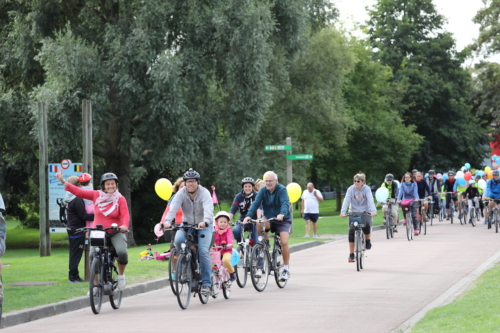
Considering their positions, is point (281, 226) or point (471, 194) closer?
point (281, 226)

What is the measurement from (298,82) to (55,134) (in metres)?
17.4

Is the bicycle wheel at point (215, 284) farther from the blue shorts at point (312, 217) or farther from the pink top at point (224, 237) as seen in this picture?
the blue shorts at point (312, 217)

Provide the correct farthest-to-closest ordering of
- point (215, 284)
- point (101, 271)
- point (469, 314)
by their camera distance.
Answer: point (215, 284)
point (101, 271)
point (469, 314)

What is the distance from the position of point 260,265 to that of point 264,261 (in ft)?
0.53

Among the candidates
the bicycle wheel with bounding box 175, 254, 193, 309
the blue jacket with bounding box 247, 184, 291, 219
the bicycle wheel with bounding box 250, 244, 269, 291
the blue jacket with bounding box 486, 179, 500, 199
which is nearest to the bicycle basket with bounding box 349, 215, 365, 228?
the blue jacket with bounding box 247, 184, 291, 219

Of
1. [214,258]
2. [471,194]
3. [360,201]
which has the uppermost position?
[471,194]

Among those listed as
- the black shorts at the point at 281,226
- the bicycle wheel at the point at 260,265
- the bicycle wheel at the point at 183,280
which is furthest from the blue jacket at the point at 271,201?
the bicycle wheel at the point at 183,280

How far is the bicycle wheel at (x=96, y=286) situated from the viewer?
10.8m

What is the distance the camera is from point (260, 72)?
28.2m

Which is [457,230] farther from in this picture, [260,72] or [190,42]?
[190,42]

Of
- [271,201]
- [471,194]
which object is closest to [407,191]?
[471,194]

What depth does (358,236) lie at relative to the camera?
54.0 ft

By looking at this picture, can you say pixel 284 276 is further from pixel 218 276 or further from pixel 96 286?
pixel 96 286

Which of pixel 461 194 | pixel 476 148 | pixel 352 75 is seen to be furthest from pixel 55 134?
pixel 476 148
